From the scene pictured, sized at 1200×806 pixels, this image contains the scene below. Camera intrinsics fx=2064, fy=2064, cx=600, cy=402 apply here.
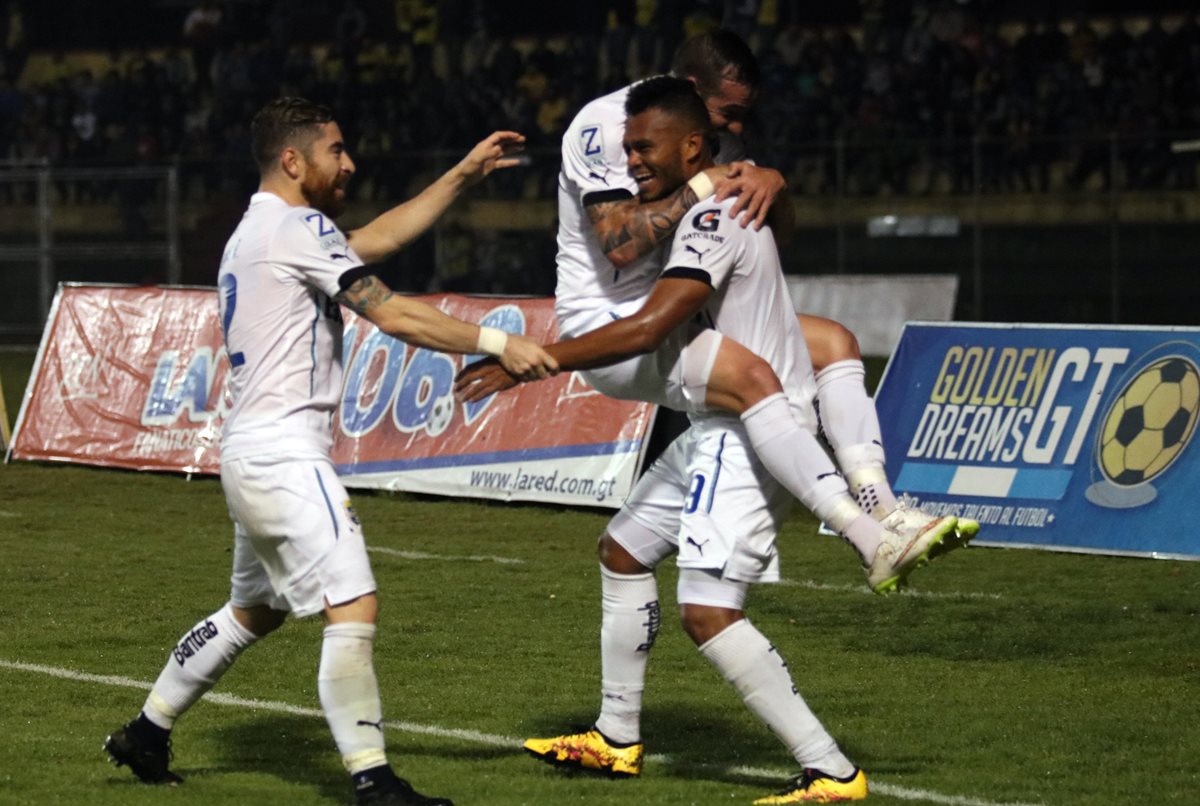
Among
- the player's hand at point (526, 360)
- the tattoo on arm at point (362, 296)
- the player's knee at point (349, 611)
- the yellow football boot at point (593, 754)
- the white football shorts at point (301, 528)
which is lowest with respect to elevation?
the yellow football boot at point (593, 754)

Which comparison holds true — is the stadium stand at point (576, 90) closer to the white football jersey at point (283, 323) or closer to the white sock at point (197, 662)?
the white sock at point (197, 662)

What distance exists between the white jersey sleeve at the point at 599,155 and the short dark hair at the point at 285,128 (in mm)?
773

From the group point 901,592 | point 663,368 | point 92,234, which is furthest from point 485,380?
point 92,234

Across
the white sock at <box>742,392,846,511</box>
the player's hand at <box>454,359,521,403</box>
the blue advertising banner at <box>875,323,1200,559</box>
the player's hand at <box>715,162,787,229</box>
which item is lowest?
the blue advertising banner at <box>875,323,1200,559</box>

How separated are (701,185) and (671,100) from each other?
276mm

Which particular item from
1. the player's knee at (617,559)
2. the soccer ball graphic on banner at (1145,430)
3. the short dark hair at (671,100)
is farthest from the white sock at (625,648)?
the soccer ball graphic on banner at (1145,430)

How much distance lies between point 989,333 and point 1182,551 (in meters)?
1.88

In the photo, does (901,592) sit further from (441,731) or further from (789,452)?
(789,452)

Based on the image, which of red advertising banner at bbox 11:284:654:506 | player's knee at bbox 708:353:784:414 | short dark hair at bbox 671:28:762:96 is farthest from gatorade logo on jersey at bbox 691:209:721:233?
red advertising banner at bbox 11:284:654:506

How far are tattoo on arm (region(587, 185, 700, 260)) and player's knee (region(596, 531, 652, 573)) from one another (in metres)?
0.98

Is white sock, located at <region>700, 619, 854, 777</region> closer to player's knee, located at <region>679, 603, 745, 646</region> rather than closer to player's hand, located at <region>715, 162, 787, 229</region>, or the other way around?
player's knee, located at <region>679, 603, 745, 646</region>

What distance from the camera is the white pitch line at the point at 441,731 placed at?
6145 millimetres

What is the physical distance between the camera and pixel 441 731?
7.21 m

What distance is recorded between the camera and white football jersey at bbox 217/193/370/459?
5.91m
